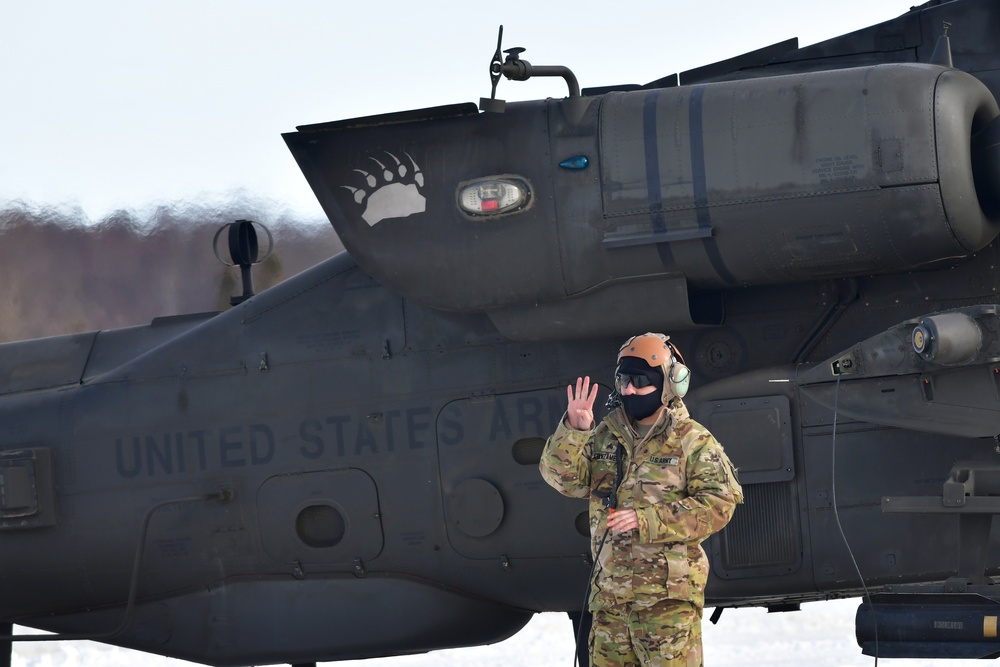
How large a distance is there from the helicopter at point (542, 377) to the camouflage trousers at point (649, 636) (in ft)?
4.68

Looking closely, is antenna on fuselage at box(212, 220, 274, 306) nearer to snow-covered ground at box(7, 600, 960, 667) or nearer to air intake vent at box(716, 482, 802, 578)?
snow-covered ground at box(7, 600, 960, 667)

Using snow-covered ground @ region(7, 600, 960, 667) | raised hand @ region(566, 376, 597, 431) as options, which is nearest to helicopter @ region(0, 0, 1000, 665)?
raised hand @ region(566, 376, 597, 431)

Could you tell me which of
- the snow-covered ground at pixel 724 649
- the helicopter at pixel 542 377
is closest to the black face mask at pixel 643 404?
the helicopter at pixel 542 377

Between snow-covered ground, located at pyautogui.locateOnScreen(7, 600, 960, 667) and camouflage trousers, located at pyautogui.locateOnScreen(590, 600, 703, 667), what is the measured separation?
382 centimetres

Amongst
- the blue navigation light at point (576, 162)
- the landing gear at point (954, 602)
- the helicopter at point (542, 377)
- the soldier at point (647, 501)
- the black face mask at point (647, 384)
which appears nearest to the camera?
the soldier at point (647, 501)

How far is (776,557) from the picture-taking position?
644cm

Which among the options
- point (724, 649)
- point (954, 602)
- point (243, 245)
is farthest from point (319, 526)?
point (724, 649)

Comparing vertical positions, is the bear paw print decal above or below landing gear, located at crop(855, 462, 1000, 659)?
above

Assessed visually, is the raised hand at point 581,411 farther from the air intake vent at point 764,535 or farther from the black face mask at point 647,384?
the air intake vent at point 764,535

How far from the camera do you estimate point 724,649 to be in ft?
30.3

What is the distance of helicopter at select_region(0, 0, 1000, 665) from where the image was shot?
6059mm

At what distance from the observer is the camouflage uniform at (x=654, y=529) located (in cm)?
479

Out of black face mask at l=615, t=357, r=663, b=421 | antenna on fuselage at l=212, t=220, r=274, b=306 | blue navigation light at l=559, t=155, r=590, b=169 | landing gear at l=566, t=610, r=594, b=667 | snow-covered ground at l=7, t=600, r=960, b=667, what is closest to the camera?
black face mask at l=615, t=357, r=663, b=421

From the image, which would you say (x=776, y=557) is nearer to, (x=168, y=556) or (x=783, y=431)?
(x=783, y=431)
